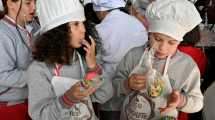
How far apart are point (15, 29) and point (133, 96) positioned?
0.72 metres

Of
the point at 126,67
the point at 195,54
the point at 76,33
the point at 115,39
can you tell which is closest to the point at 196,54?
the point at 195,54

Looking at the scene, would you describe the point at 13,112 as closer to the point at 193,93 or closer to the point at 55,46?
the point at 55,46

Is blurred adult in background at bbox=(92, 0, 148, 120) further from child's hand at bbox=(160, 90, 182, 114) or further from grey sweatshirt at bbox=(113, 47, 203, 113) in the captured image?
child's hand at bbox=(160, 90, 182, 114)

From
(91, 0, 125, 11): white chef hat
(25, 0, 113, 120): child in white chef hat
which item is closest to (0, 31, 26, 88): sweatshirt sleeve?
(25, 0, 113, 120): child in white chef hat

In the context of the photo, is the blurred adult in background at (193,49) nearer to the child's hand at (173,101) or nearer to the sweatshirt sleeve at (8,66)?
the child's hand at (173,101)

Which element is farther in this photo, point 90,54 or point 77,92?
point 90,54

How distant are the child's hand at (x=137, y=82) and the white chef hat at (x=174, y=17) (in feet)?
0.64

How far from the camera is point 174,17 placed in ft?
4.55

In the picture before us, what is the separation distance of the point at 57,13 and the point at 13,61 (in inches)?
17.0

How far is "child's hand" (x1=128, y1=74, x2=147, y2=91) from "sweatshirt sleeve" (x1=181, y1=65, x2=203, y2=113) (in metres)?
0.19

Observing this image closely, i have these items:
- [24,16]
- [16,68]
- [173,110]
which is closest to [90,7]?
[24,16]

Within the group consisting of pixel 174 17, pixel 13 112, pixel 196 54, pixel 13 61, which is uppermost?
pixel 174 17

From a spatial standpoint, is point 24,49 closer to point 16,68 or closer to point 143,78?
point 16,68

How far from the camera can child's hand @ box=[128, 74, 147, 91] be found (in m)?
1.39
